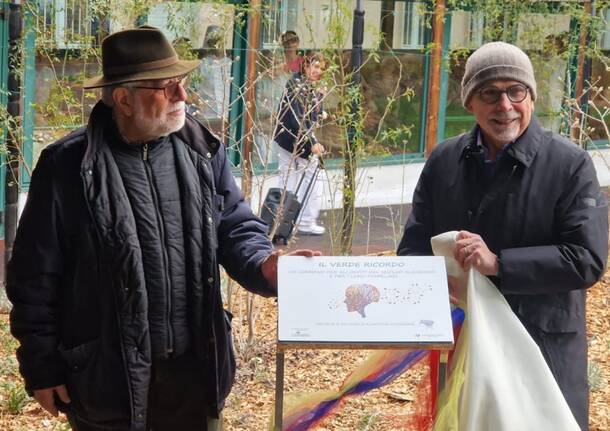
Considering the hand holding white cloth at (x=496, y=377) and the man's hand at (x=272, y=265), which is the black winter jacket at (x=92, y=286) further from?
the hand holding white cloth at (x=496, y=377)

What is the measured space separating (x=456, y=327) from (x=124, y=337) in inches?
51.8

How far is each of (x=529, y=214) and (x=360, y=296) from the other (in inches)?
25.4

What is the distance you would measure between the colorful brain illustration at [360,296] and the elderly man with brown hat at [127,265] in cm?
27

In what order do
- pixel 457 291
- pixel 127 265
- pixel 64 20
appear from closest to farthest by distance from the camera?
pixel 127 265 < pixel 457 291 < pixel 64 20

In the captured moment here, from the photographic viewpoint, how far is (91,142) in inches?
151

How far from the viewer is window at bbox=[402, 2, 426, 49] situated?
42.3ft

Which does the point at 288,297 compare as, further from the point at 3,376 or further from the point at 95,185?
the point at 3,376

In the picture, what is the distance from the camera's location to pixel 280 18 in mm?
11375

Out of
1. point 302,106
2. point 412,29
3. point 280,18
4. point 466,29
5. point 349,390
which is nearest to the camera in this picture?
point 349,390

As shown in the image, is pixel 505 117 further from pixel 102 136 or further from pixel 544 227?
pixel 102 136

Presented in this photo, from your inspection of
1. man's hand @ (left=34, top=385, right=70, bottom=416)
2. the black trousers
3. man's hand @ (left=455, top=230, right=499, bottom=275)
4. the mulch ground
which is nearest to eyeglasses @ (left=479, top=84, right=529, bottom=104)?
man's hand @ (left=455, top=230, right=499, bottom=275)

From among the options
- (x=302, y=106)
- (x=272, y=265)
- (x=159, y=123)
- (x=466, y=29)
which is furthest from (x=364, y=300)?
(x=466, y=29)

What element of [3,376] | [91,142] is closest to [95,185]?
[91,142]

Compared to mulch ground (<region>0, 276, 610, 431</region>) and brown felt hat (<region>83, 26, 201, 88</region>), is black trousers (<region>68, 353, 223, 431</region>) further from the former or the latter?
mulch ground (<region>0, 276, 610, 431</region>)
